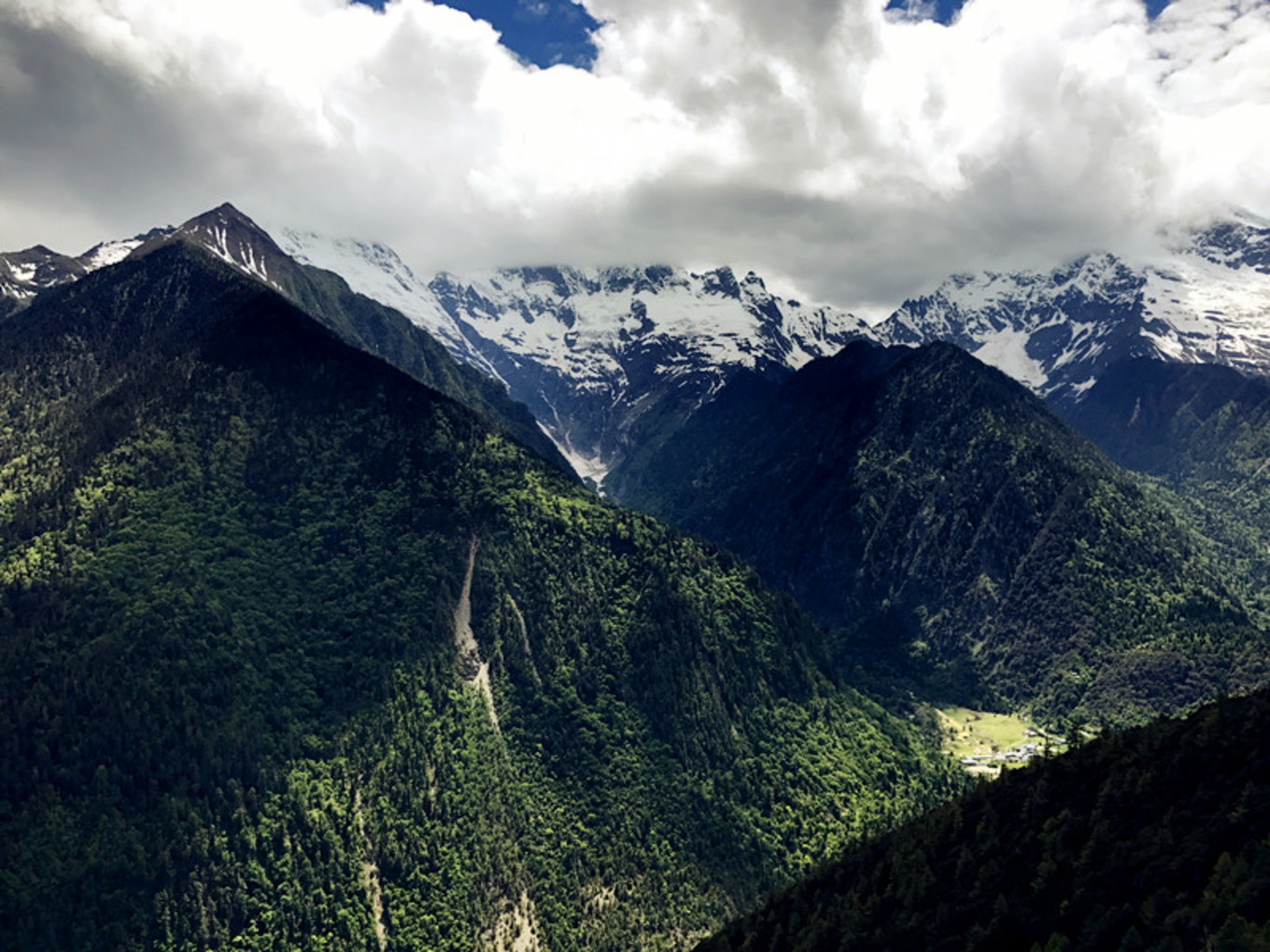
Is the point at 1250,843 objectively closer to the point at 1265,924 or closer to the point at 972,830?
the point at 1265,924

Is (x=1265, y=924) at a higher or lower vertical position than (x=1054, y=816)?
lower

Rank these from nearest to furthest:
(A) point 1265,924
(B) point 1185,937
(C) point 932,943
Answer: (A) point 1265,924
(B) point 1185,937
(C) point 932,943

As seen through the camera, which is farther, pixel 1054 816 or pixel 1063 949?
pixel 1054 816

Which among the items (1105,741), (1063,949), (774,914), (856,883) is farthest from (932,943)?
(1105,741)

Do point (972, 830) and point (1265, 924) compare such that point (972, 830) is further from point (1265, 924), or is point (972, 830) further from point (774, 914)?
point (1265, 924)

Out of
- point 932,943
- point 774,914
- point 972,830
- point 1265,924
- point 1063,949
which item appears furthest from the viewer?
point 774,914

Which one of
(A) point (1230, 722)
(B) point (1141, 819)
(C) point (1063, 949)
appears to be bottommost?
(C) point (1063, 949)
